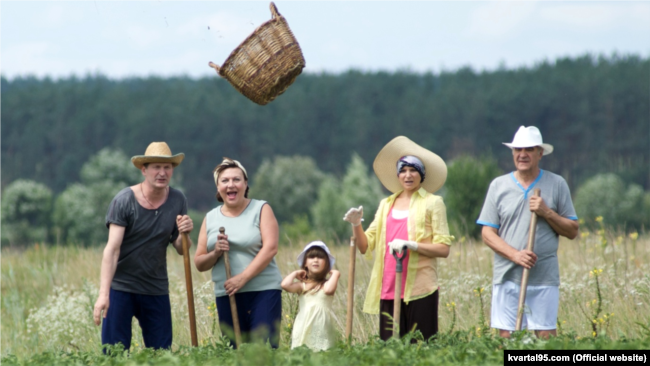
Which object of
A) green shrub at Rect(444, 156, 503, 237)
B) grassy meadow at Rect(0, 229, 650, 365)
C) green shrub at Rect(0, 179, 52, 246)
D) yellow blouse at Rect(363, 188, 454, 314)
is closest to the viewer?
grassy meadow at Rect(0, 229, 650, 365)

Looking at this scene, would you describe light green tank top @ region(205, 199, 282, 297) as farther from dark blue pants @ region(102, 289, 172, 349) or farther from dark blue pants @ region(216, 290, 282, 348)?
dark blue pants @ region(102, 289, 172, 349)

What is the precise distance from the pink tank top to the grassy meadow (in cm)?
53

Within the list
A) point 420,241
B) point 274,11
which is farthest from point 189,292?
point 274,11

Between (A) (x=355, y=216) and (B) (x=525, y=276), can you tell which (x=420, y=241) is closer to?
(A) (x=355, y=216)

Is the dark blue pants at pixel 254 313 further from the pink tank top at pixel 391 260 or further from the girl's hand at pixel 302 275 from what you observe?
the pink tank top at pixel 391 260

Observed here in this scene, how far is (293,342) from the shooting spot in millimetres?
5762

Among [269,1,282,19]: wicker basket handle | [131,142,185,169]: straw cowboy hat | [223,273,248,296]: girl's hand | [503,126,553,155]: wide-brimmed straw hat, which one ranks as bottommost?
[223,273,248,296]: girl's hand

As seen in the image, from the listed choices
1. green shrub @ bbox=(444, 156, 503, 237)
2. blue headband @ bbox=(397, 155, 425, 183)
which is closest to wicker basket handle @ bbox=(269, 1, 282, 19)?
blue headband @ bbox=(397, 155, 425, 183)

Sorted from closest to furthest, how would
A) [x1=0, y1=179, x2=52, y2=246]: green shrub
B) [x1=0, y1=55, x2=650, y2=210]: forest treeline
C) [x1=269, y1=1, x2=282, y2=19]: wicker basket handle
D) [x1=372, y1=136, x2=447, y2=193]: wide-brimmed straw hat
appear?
[x1=269, y1=1, x2=282, y2=19]: wicker basket handle, [x1=372, y1=136, x2=447, y2=193]: wide-brimmed straw hat, [x1=0, y1=179, x2=52, y2=246]: green shrub, [x1=0, y1=55, x2=650, y2=210]: forest treeline

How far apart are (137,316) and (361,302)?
8.23 feet

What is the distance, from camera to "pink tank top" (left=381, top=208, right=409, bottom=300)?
5770mm

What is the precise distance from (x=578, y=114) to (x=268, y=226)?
220 feet

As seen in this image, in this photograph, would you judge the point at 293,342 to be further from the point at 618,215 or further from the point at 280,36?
the point at 618,215

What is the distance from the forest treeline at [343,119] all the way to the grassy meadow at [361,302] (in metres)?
58.6
